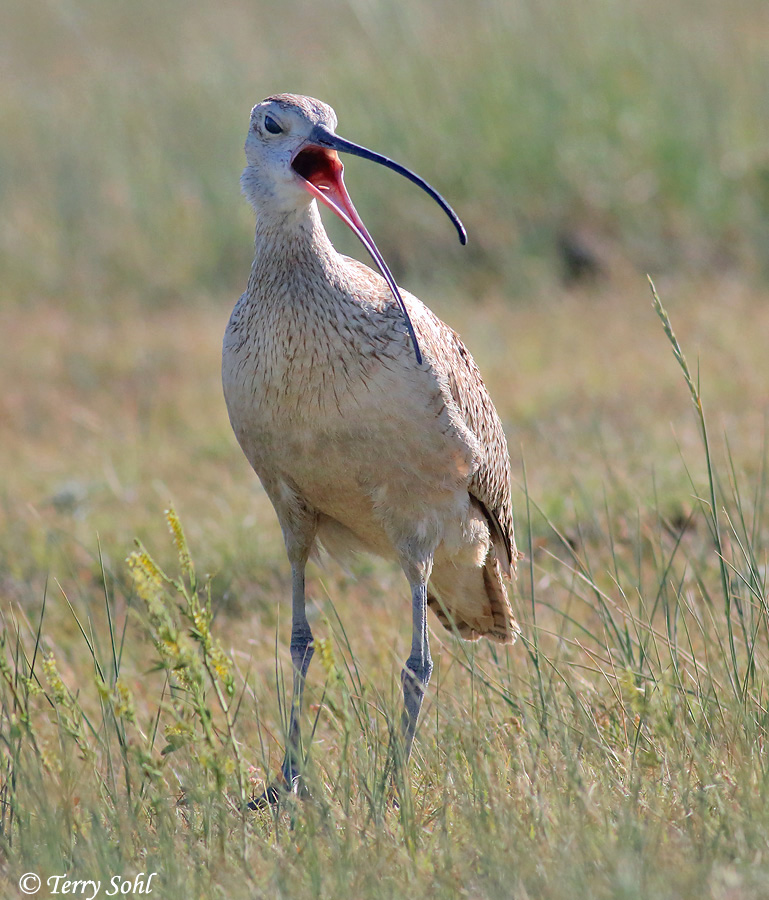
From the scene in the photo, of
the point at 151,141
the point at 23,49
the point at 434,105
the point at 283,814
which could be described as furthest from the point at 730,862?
the point at 23,49

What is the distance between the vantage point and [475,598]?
14.4 ft

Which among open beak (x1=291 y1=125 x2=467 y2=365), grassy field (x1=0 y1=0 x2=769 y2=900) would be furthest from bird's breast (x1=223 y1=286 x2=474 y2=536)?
grassy field (x1=0 y1=0 x2=769 y2=900)

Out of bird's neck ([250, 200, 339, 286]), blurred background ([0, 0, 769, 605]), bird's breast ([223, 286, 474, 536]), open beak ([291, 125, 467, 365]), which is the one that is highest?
open beak ([291, 125, 467, 365])

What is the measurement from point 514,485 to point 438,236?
4744 mm

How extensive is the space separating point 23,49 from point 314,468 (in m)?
20.7

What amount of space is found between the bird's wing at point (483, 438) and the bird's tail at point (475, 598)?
0.08m

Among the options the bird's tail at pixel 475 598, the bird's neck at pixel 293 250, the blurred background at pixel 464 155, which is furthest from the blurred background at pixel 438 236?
the bird's neck at pixel 293 250

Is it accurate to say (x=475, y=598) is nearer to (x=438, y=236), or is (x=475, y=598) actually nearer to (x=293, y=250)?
(x=293, y=250)

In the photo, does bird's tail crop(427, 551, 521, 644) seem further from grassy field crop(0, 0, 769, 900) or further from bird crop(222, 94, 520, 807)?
bird crop(222, 94, 520, 807)

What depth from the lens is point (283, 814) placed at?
2.95 meters

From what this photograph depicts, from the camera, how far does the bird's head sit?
3.39m

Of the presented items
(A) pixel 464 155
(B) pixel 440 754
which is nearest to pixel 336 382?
(B) pixel 440 754

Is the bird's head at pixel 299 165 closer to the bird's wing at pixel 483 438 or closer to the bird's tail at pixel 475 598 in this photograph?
the bird's wing at pixel 483 438

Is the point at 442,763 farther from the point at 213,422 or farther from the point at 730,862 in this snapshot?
the point at 213,422
